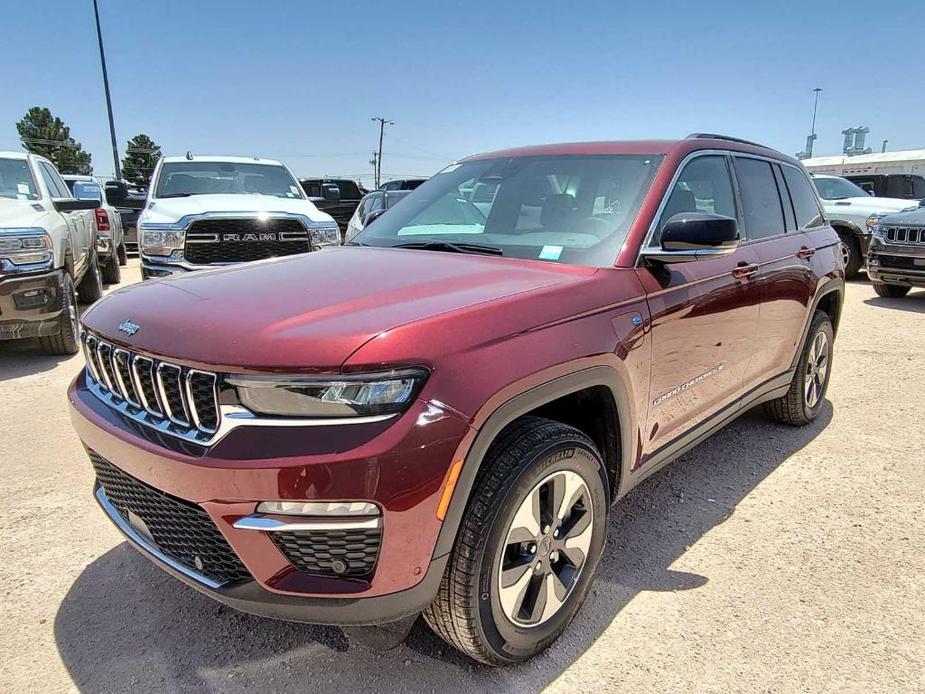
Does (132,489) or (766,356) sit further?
(766,356)

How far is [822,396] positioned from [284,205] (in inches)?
226

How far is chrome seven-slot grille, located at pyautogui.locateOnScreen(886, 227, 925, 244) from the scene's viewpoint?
8547mm

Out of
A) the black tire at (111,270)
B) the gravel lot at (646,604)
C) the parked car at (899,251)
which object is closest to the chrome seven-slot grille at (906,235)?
the parked car at (899,251)

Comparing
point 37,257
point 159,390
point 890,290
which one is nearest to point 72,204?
point 37,257

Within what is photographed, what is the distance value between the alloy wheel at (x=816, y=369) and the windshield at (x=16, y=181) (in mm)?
7004

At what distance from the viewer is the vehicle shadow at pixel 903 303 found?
881 cm

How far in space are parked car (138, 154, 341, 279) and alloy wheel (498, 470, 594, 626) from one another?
494cm

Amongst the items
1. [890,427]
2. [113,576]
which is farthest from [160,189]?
[890,427]

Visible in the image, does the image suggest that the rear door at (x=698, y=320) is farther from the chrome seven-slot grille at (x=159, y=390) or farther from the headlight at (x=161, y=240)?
the headlight at (x=161, y=240)

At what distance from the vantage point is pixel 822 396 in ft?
14.9

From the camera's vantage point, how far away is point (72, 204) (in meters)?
6.34

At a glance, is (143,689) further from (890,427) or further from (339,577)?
(890,427)

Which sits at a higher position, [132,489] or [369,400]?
[369,400]

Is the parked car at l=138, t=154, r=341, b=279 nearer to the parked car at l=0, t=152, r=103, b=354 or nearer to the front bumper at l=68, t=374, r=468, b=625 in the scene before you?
the parked car at l=0, t=152, r=103, b=354
